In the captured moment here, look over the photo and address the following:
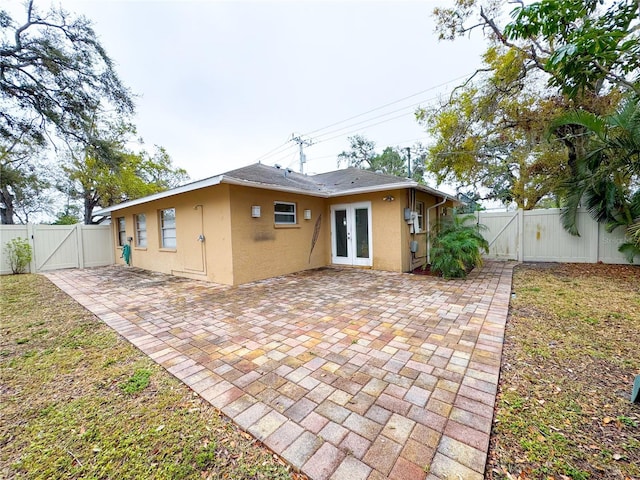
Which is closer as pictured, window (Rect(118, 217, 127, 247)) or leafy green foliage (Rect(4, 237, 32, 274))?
leafy green foliage (Rect(4, 237, 32, 274))

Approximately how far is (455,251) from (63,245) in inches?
510

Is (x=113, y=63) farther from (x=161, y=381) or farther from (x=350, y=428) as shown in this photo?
(x=350, y=428)

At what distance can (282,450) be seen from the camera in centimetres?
159

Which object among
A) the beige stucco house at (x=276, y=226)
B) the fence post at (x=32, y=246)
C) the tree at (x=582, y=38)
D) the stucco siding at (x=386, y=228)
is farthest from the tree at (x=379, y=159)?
the fence post at (x=32, y=246)

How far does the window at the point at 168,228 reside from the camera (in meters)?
7.93

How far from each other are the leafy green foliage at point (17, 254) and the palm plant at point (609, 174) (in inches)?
612

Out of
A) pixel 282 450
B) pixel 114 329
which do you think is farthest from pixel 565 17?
pixel 114 329

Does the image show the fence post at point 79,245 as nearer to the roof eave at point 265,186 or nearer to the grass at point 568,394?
the roof eave at point 265,186

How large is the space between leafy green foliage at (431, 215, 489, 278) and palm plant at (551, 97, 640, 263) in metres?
2.91

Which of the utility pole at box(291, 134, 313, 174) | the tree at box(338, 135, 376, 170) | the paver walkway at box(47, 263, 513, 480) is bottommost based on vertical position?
the paver walkway at box(47, 263, 513, 480)

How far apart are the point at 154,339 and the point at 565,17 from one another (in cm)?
671

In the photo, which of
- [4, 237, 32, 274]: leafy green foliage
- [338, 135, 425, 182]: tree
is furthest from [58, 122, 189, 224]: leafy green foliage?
[338, 135, 425, 182]: tree

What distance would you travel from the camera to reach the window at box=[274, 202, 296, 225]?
7281mm

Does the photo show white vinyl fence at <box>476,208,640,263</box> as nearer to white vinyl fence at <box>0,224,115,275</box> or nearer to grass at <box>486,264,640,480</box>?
grass at <box>486,264,640,480</box>
